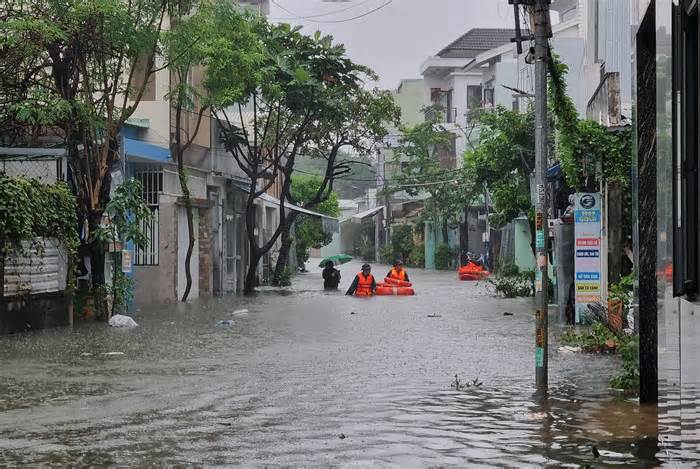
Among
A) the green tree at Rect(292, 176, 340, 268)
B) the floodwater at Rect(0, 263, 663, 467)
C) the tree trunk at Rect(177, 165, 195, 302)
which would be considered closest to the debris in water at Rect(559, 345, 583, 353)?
the floodwater at Rect(0, 263, 663, 467)

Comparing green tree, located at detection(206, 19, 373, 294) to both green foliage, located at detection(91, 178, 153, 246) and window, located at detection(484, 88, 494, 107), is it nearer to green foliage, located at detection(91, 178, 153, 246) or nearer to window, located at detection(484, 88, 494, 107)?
green foliage, located at detection(91, 178, 153, 246)

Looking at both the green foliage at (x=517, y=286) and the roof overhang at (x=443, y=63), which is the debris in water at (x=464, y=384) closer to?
the green foliage at (x=517, y=286)

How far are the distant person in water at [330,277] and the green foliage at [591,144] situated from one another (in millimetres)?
17151

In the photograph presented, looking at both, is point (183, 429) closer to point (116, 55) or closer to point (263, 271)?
point (116, 55)

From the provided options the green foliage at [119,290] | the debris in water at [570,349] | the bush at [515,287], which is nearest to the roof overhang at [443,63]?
the bush at [515,287]

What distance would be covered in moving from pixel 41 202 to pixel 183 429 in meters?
9.71

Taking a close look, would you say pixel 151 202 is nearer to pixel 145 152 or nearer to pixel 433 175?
pixel 145 152

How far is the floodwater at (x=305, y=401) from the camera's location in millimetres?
7723

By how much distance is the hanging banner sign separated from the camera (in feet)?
57.7

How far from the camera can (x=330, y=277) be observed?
34.7 metres

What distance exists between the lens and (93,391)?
10930 millimetres

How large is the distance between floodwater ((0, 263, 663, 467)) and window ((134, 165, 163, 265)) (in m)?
7.73

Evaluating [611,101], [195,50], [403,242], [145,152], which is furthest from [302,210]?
[403,242]

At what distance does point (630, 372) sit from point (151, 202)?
1801cm
